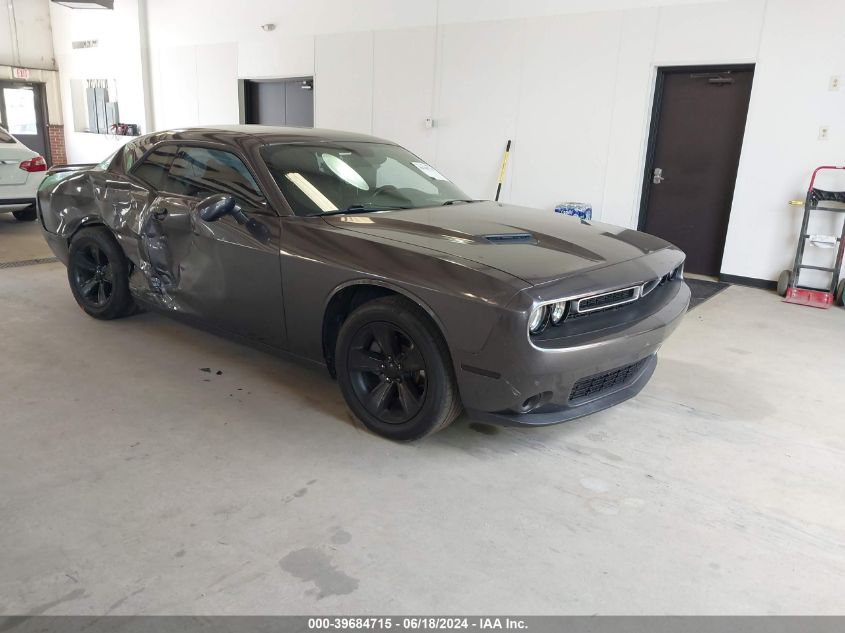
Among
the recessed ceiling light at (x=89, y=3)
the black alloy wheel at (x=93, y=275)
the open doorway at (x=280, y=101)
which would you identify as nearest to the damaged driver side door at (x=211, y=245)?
the black alloy wheel at (x=93, y=275)

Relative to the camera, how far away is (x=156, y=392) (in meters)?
3.21

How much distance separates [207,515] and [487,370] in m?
1.11

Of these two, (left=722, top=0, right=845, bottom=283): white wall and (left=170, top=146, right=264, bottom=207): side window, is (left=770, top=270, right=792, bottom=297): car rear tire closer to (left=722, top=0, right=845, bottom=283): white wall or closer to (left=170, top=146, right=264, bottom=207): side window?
(left=722, top=0, right=845, bottom=283): white wall

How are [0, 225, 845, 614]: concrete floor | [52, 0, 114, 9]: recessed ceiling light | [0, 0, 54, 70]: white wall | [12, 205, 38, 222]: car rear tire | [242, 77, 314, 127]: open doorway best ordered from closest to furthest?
[0, 225, 845, 614]: concrete floor, [12, 205, 38, 222]: car rear tire, [242, 77, 314, 127]: open doorway, [52, 0, 114, 9]: recessed ceiling light, [0, 0, 54, 70]: white wall

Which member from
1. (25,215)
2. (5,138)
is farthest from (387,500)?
(25,215)

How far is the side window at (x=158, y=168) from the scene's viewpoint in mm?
3572

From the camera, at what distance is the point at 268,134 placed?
337 centimetres

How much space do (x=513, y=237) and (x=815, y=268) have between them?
4214 mm

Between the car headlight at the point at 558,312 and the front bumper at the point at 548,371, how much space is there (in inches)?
3.4

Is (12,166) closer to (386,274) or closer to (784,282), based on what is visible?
(386,274)

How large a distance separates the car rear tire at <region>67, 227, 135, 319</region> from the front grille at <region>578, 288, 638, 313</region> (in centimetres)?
292

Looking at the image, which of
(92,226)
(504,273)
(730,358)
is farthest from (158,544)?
Answer: (730,358)

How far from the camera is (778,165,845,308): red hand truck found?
556 centimetres

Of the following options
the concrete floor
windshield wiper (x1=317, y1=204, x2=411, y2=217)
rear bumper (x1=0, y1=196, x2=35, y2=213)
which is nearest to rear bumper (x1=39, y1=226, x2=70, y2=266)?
the concrete floor
